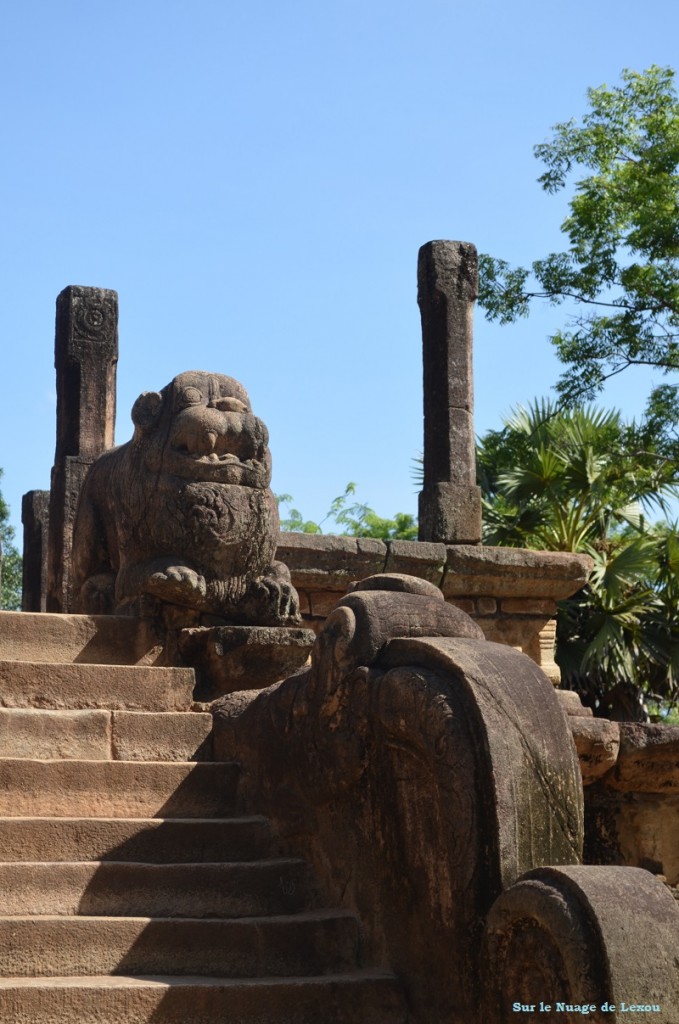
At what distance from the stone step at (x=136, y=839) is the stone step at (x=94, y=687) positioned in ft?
2.32

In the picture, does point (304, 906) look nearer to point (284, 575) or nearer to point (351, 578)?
point (284, 575)

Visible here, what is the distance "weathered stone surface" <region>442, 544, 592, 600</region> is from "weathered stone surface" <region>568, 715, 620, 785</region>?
3.43m

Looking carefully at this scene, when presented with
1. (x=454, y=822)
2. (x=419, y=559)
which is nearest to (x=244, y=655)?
(x=454, y=822)

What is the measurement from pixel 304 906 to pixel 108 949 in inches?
26.7

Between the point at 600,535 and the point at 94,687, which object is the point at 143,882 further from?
the point at 600,535

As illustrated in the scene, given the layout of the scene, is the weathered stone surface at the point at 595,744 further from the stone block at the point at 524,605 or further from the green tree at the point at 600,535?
the green tree at the point at 600,535

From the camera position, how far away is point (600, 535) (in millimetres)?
16188

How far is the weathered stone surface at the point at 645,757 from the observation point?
19.2 feet

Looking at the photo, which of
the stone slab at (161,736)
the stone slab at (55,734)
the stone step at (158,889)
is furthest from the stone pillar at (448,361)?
the stone step at (158,889)

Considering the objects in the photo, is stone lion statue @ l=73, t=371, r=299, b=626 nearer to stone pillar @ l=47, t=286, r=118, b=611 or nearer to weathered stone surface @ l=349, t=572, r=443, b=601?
weathered stone surface @ l=349, t=572, r=443, b=601

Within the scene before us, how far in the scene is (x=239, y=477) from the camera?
6.27 meters

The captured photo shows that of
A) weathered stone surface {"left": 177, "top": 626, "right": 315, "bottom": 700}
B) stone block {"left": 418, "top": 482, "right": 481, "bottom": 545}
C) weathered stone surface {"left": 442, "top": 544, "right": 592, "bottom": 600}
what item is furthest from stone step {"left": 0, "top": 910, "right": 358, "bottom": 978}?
stone block {"left": 418, "top": 482, "right": 481, "bottom": 545}

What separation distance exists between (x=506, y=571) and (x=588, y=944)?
600 centimetres

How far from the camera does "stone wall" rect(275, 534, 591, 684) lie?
8812 mm
